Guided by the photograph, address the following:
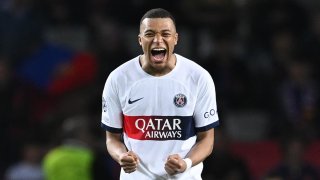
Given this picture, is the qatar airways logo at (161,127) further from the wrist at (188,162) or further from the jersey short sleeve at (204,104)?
the wrist at (188,162)

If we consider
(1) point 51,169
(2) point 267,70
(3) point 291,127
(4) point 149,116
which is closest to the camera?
(4) point 149,116

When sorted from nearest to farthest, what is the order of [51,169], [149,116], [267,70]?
[149,116] → [51,169] → [267,70]

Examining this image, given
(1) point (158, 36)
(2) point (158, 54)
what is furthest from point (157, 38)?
(2) point (158, 54)

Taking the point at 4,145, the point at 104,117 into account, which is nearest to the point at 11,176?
the point at 4,145

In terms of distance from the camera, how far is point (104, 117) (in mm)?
7340

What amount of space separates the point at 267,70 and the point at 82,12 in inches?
92.6

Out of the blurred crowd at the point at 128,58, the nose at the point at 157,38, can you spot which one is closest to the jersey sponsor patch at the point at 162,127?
the nose at the point at 157,38

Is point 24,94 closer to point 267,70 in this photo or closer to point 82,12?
point 82,12

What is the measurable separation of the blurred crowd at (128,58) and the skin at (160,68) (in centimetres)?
454

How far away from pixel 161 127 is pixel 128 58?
5408 mm

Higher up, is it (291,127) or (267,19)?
(267,19)

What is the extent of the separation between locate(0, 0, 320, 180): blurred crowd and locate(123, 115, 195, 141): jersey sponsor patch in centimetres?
458

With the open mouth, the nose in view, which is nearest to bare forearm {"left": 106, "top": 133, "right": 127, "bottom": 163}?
the open mouth

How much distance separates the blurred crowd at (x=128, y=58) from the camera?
39.7 feet
